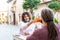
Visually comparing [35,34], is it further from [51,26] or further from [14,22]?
[14,22]

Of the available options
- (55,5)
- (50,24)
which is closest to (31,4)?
(55,5)

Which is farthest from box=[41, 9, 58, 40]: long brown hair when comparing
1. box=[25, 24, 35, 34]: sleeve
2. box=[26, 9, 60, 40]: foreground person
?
box=[25, 24, 35, 34]: sleeve

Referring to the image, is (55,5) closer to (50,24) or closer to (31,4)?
(31,4)

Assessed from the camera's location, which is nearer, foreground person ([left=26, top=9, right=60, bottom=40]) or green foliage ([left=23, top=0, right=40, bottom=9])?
foreground person ([left=26, top=9, right=60, bottom=40])

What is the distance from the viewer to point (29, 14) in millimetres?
1801

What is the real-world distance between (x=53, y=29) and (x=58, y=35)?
0.22ft

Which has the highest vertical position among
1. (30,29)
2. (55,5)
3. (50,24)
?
(55,5)

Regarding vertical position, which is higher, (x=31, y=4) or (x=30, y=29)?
(x=31, y=4)

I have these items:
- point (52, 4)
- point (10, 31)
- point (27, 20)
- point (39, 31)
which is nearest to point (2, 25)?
point (10, 31)

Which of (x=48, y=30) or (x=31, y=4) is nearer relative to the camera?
(x=48, y=30)

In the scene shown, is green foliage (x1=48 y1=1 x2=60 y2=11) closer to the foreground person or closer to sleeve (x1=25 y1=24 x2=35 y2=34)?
sleeve (x1=25 y1=24 x2=35 y2=34)

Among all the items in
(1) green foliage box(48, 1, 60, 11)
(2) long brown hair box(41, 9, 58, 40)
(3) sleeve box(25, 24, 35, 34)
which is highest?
(1) green foliage box(48, 1, 60, 11)

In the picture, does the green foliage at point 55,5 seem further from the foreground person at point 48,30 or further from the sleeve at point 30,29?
the foreground person at point 48,30

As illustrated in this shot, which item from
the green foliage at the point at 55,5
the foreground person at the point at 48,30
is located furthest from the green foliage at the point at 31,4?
the foreground person at the point at 48,30
